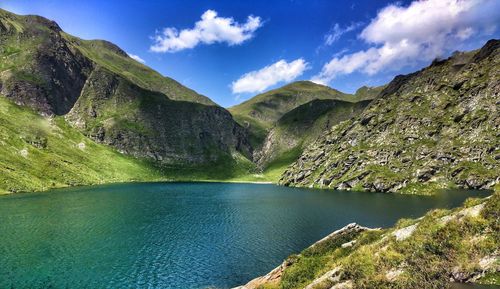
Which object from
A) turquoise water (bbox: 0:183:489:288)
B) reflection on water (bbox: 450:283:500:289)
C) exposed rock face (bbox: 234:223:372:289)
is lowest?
turquoise water (bbox: 0:183:489:288)

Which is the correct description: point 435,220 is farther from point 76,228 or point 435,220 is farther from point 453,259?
point 76,228

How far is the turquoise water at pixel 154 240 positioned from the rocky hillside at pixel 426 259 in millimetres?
22934

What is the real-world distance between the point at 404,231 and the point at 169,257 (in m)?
47.7

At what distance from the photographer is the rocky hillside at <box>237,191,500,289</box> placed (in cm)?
3052

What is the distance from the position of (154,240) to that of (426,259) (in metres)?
67.7

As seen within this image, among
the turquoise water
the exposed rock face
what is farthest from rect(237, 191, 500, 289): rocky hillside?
the turquoise water

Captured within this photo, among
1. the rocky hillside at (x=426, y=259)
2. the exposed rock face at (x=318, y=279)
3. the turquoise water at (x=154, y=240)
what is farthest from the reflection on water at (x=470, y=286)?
the turquoise water at (x=154, y=240)

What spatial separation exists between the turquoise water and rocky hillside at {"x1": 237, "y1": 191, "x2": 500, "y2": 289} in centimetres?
2293

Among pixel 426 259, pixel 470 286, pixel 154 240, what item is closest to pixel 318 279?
pixel 426 259

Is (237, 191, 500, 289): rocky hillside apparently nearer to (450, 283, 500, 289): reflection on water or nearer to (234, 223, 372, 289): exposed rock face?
(234, 223, 372, 289): exposed rock face

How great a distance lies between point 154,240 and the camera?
8519 centimetres

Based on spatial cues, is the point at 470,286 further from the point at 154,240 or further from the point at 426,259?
the point at 154,240

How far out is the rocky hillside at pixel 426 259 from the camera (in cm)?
3052

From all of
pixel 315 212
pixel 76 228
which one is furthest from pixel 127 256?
pixel 315 212
